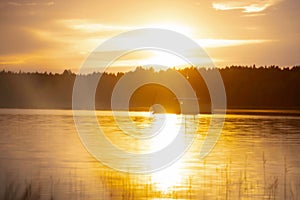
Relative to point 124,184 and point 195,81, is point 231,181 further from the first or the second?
point 195,81

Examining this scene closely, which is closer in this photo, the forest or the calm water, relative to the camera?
the calm water

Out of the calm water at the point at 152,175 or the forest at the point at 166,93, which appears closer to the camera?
the calm water at the point at 152,175

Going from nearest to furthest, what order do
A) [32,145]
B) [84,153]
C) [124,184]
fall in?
[124,184] → [84,153] → [32,145]

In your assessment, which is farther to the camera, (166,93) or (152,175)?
(166,93)

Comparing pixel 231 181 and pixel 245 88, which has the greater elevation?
pixel 245 88

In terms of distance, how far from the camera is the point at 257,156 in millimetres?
26891

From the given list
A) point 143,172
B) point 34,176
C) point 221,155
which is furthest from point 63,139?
point 34,176

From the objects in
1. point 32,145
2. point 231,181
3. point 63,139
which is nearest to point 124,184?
point 231,181

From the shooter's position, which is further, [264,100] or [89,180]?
[264,100]

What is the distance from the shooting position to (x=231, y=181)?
59.5 ft

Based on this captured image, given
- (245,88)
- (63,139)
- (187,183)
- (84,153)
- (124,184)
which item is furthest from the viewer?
(245,88)

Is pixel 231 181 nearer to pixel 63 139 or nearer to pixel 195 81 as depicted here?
pixel 63 139

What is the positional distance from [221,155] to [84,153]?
20.5 feet

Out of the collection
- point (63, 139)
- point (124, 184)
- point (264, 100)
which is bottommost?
point (124, 184)
